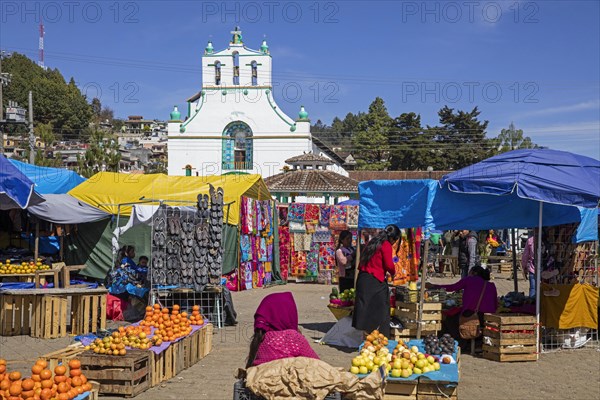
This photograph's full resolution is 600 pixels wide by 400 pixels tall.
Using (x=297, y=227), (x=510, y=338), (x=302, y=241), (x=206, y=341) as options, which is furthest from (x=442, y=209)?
(x=302, y=241)

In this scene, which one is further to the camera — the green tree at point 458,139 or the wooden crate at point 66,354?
the green tree at point 458,139

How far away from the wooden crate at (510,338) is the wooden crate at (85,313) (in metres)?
6.38

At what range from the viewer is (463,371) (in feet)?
27.0

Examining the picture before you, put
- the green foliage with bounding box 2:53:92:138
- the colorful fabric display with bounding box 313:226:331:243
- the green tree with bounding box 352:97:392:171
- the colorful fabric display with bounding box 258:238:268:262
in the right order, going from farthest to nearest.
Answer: the green foliage with bounding box 2:53:92:138 → the green tree with bounding box 352:97:392:171 → the colorful fabric display with bounding box 313:226:331:243 → the colorful fabric display with bounding box 258:238:268:262

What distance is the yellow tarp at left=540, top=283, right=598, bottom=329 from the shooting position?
9336 millimetres

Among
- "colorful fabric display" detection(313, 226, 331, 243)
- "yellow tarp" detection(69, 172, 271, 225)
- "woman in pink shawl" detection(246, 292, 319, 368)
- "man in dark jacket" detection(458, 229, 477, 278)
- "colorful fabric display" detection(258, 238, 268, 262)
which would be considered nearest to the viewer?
"woman in pink shawl" detection(246, 292, 319, 368)

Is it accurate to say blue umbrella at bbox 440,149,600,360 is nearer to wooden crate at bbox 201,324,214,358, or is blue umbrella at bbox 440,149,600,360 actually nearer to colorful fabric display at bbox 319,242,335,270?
wooden crate at bbox 201,324,214,358

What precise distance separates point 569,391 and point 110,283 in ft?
28.2

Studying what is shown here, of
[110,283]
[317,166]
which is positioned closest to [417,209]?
[110,283]

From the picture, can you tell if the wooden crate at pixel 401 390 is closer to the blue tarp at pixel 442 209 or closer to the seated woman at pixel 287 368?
the seated woman at pixel 287 368

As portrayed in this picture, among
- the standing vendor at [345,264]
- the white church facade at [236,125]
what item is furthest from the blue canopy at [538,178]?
the white church facade at [236,125]

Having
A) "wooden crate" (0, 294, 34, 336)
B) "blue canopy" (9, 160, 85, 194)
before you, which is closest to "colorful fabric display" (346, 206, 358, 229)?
"blue canopy" (9, 160, 85, 194)

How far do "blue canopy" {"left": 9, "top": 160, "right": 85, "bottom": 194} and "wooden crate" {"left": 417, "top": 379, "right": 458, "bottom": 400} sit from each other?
1423cm

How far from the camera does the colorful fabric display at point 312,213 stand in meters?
19.7
